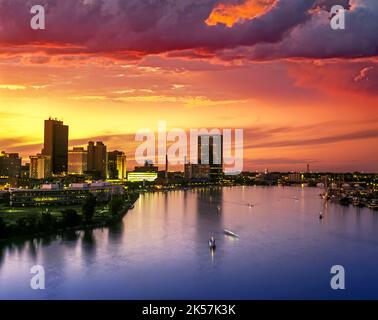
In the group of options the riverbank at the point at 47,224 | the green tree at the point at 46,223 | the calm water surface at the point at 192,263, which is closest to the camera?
the calm water surface at the point at 192,263

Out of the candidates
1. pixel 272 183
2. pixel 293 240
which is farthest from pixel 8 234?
pixel 272 183

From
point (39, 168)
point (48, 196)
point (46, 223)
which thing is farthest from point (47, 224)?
point (39, 168)

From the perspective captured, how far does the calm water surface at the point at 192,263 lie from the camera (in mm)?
4367

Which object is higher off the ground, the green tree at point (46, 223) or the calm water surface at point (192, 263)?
the green tree at point (46, 223)

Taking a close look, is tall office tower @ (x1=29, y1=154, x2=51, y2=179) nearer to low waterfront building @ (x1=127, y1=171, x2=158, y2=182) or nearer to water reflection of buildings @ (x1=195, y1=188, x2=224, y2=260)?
low waterfront building @ (x1=127, y1=171, x2=158, y2=182)

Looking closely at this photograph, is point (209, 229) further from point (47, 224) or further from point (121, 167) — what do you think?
point (121, 167)

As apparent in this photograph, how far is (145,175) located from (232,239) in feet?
90.7

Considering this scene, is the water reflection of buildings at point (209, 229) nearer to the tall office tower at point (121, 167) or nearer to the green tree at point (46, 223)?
the green tree at point (46, 223)

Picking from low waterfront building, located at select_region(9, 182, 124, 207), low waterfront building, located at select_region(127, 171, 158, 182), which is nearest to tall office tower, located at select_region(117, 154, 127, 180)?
low waterfront building, located at select_region(127, 171, 158, 182)

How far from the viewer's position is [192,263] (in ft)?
17.7

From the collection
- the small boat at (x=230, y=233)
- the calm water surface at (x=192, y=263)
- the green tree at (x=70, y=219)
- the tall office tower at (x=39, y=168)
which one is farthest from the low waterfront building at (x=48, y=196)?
the tall office tower at (x=39, y=168)

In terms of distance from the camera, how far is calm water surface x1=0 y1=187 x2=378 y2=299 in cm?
437

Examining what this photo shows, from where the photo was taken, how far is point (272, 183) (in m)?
36.6
